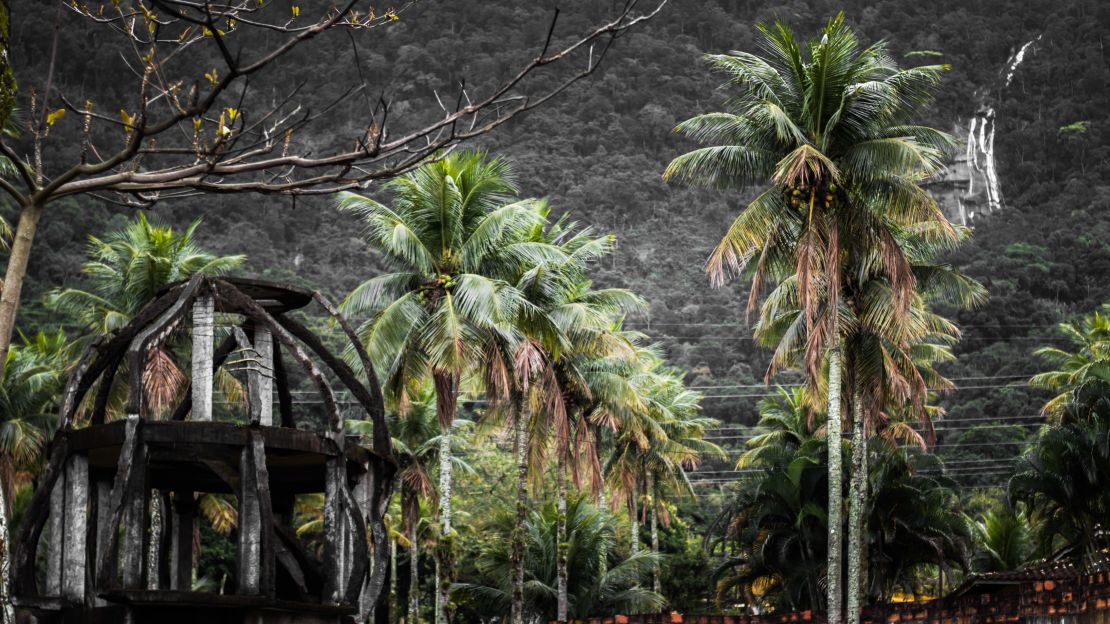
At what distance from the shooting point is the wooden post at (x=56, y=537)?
49.5ft

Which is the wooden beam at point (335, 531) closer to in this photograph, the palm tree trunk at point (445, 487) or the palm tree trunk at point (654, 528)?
the palm tree trunk at point (445, 487)

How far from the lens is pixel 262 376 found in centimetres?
1595

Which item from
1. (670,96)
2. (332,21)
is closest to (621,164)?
(670,96)

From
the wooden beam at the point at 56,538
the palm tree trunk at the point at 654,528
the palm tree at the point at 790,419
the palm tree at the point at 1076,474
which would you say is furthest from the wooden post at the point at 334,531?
the palm tree trunk at the point at 654,528

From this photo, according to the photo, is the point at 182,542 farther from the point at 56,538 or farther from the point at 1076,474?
the point at 1076,474

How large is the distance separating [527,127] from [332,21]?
126794 millimetres

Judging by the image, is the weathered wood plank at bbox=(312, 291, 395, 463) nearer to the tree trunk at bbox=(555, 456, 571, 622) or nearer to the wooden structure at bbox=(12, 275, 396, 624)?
the wooden structure at bbox=(12, 275, 396, 624)

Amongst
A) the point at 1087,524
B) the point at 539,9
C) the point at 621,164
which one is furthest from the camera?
the point at 539,9

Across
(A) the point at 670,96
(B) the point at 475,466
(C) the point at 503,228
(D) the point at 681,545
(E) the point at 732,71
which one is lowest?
(D) the point at 681,545

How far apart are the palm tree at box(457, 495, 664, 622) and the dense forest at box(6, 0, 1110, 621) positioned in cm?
28

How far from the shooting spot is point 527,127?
436ft

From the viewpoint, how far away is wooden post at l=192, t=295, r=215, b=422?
16.4m

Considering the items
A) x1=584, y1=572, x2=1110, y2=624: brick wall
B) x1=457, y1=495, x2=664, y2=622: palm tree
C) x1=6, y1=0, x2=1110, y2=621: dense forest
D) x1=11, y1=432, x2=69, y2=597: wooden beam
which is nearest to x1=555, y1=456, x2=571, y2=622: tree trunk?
x1=457, y1=495, x2=664, y2=622: palm tree

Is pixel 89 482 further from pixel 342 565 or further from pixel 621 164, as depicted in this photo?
pixel 621 164
